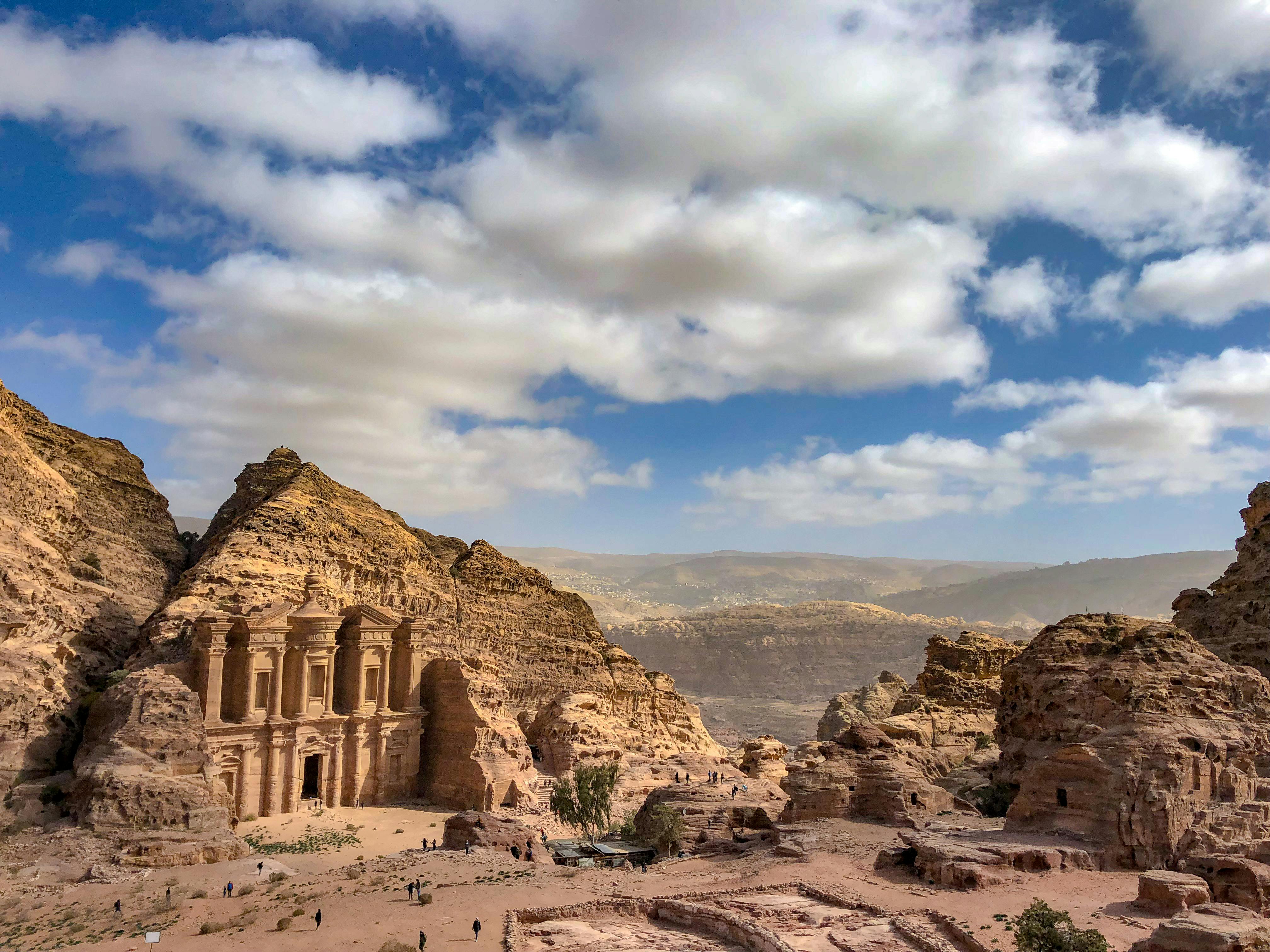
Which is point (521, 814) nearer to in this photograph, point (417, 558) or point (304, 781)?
point (304, 781)

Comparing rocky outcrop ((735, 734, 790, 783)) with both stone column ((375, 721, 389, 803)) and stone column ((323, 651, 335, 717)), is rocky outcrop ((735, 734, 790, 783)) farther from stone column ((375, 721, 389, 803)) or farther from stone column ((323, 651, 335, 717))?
stone column ((323, 651, 335, 717))

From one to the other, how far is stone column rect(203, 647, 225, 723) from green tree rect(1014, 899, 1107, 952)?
30.0 m

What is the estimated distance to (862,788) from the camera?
1309 inches

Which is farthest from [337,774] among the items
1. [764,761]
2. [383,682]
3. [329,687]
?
[764,761]

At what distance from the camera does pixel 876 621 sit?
505 feet

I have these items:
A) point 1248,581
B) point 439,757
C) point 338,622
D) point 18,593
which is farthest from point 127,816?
point 1248,581

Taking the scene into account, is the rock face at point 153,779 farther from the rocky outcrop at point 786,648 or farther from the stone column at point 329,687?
the rocky outcrop at point 786,648

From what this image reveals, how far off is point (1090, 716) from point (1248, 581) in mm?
20209

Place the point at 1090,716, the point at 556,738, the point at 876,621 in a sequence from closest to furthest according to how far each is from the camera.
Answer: the point at 1090,716
the point at 556,738
the point at 876,621

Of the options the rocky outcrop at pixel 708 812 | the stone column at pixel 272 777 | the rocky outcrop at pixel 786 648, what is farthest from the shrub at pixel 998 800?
the rocky outcrop at pixel 786 648

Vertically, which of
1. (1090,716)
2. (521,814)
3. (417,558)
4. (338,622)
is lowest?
(521,814)

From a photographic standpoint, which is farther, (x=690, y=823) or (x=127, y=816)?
(x=690, y=823)

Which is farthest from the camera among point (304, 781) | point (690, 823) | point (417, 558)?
point (417, 558)

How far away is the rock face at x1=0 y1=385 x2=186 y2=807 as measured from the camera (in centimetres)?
3272
